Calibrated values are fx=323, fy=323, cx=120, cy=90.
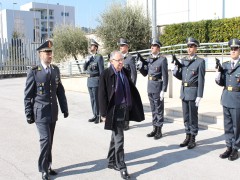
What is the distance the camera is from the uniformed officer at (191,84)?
5.93 m

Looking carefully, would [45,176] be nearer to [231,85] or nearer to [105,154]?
[105,154]

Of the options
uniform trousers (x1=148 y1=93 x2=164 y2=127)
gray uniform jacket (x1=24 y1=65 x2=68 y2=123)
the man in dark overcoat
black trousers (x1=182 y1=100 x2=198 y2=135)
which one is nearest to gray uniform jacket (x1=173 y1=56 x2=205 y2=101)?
black trousers (x1=182 y1=100 x2=198 y2=135)

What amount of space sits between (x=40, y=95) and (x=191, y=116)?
9.54 ft

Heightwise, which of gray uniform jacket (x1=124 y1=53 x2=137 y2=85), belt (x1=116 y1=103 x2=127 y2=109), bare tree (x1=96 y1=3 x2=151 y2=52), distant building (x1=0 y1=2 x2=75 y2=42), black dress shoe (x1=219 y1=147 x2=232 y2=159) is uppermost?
distant building (x1=0 y1=2 x2=75 y2=42)

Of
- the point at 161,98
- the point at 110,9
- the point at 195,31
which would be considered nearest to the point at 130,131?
the point at 161,98

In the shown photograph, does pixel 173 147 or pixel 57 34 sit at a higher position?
pixel 57 34

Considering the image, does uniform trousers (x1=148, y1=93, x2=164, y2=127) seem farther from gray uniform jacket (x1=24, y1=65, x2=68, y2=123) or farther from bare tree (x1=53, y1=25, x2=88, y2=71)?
bare tree (x1=53, y1=25, x2=88, y2=71)

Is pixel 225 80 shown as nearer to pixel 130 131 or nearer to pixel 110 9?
pixel 130 131

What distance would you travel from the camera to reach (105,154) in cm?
585

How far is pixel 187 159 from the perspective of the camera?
554 centimetres

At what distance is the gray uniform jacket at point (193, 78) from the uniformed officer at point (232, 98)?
45 cm

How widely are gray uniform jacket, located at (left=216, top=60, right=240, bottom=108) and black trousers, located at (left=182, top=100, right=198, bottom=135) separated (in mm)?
711

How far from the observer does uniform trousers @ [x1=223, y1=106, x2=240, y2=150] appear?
17.7ft

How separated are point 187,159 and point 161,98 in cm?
157
